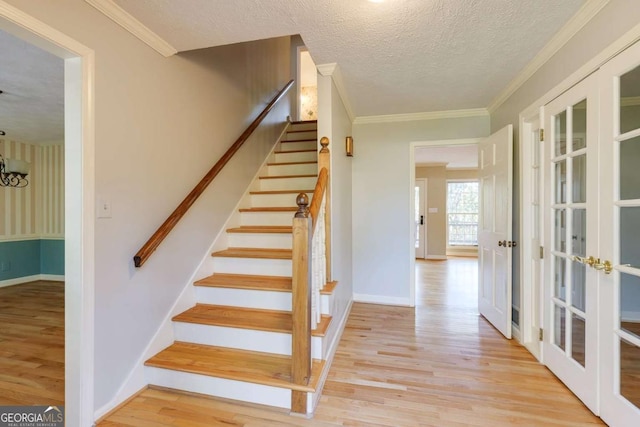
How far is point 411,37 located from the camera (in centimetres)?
191

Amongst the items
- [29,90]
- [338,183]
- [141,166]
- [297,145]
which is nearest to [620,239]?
[338,183]

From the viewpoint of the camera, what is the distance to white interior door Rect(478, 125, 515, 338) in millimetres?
2598

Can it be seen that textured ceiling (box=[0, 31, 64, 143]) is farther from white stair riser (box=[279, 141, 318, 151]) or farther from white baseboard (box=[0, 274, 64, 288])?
white stair riser (box=[279, 141, 318, 151])

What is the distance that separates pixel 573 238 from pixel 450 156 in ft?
15.1

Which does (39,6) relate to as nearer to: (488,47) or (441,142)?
(488,47)

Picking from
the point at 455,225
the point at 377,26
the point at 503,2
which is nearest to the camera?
the point at 503,2

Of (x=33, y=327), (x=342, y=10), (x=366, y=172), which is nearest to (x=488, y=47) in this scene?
(x=342, y=10)

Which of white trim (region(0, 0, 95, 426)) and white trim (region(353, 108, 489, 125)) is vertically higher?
white trim (region(353, 108, 489, 125))

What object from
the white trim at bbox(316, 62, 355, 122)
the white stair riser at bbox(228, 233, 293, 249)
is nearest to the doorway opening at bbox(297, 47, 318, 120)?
the white trim at bbox(316, 62, 355, 122)

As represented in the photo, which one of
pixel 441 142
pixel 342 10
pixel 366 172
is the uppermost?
pixel 342 10

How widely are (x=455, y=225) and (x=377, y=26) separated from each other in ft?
23.2

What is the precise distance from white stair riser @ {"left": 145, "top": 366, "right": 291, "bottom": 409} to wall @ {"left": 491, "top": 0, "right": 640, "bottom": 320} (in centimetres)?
229

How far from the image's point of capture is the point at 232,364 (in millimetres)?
1808

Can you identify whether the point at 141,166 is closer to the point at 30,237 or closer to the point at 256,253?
the point at 256,253
